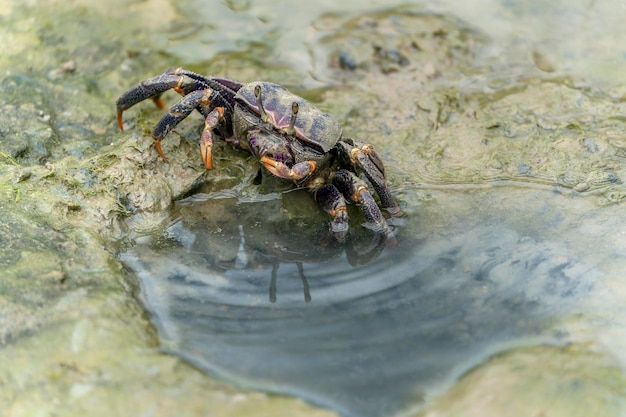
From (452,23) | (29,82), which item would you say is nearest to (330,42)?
(452,23)

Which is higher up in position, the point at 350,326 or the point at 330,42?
the point at 330,42

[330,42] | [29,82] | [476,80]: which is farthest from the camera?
[330,42]

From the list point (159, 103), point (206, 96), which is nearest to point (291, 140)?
point (206, 96)

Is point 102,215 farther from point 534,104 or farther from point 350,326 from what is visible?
point 534,104

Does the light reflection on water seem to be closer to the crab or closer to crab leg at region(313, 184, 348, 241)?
crab leg at region(313, 184, 348, 241)

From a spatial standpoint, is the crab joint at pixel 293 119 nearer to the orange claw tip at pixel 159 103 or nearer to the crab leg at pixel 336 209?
the crab leg at pixel 336 209

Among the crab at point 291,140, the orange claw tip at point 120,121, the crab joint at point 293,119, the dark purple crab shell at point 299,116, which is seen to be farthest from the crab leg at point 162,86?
the crab joint at point 293,119

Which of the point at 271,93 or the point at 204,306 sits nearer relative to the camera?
the point at 204,306

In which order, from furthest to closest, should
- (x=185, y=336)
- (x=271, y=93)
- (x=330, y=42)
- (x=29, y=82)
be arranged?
(x=330, y=42) → (x=29, y=82) → (x=271, y=93) → (x=185, y=336)

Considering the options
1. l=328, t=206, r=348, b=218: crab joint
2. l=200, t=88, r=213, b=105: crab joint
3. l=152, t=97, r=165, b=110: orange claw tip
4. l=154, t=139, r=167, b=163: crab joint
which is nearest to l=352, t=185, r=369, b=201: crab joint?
l=328, t=206, r=348, b=218: crab joint
